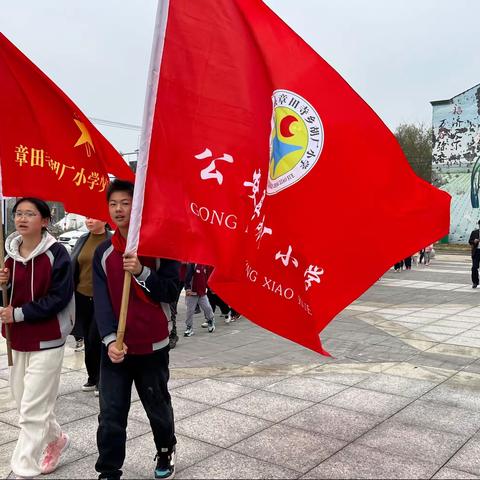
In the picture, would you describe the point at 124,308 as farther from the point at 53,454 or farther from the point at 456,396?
the point at 456,396

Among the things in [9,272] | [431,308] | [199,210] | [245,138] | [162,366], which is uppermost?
Result: [245,138]

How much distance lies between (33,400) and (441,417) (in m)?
3.22

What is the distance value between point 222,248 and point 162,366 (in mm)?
833

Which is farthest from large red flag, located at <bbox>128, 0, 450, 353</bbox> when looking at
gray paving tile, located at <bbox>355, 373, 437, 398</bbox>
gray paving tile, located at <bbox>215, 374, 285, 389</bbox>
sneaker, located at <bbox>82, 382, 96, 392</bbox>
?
sneaker, located at <bbox>82, 382, 96, 392</bbox>

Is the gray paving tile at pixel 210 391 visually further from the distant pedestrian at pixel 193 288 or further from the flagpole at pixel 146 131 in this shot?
the distant pedestrian at pixel 193 288

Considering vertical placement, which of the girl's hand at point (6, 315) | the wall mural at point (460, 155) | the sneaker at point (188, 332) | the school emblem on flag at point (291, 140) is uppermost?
the wall mural at point (460, 155)

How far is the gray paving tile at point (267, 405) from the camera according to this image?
4.66 metres

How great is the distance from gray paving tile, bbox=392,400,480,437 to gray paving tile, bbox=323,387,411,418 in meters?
0.10

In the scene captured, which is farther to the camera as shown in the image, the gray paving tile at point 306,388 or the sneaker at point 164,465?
the gray paving tile at point 306,388

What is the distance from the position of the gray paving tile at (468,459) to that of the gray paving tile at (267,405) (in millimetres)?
1366

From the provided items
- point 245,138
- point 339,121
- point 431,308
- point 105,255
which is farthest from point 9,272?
point 431,308

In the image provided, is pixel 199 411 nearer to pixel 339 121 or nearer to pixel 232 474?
pixel 232 474

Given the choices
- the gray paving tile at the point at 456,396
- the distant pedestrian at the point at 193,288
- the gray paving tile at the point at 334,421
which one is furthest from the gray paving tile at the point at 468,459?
the distant pedestrian at the point at 193,288

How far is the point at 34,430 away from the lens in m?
3.33
